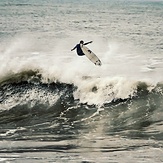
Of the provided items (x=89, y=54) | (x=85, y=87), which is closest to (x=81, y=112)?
(x=85, y=87)

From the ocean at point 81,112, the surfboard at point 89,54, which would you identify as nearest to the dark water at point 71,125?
the ocean at point 81,112

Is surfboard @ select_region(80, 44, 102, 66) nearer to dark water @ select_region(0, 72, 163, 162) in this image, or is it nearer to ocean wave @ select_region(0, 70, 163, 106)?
ocean wave @ select_region(0, 70, 163, 106)

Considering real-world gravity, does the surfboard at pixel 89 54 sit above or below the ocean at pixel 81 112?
above

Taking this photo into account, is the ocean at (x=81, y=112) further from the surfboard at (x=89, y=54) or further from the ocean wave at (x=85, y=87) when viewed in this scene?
the surfboard at (x=89, y=54)

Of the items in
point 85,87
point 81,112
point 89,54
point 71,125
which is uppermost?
point 89,54

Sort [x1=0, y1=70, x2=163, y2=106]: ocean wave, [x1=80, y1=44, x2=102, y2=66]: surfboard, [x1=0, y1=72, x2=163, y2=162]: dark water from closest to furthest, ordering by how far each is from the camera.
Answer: [x1=0, y1=72, x2=163, y2=162]: dark water, [x1=0, y1=70, x2=163, y2=106]: ocean wave, [x1=80, y1=44, x2=102, y2=66]: surfboard

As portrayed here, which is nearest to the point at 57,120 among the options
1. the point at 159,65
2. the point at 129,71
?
the point at 129,71

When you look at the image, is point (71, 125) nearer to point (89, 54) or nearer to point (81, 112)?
point (81, 112)

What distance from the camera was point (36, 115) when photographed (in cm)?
1545

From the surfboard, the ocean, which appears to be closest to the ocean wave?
the ocean

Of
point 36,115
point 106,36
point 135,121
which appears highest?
point 106,36

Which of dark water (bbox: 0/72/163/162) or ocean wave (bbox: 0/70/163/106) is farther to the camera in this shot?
ocean wave (bbox: 0/70/163/106)

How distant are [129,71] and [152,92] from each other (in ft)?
18.4

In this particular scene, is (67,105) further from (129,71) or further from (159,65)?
(159,65)
